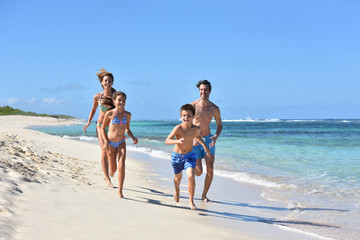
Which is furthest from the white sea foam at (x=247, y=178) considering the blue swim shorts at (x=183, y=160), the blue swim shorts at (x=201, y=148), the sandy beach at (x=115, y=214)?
the blue swim shorts at (x=183, y=160)

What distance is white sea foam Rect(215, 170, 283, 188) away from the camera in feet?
25.9

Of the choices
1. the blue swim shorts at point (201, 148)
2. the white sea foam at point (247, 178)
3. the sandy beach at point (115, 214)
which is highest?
the blue swim shorts at point (201, 148)

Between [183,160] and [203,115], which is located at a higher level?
[203,115]

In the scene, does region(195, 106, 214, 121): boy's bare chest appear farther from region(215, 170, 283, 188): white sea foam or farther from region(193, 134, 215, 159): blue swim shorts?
region(215, 170, 283, 188): white sea foam

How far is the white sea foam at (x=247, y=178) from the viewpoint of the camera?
7.90m

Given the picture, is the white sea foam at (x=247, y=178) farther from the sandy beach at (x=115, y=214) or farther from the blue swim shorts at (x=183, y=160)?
the blue swim shorts at (x=183, y=160)

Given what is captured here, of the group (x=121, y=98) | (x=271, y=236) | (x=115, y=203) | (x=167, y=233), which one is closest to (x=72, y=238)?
(x=167, y=233)

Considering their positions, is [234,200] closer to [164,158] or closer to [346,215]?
[346,215]

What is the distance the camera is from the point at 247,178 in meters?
8.52

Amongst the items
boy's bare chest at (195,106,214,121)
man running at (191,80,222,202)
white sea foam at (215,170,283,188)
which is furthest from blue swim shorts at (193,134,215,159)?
white sea foam at (215,170,283,188)

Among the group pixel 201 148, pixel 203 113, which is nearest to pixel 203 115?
pixel 203 113

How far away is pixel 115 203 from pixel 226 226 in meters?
1.47

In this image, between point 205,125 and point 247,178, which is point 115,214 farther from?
point 247,178

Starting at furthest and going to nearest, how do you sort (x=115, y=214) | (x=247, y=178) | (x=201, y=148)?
(x=247, y=178)
(x=201, y=148)
(x=115, y=214)
